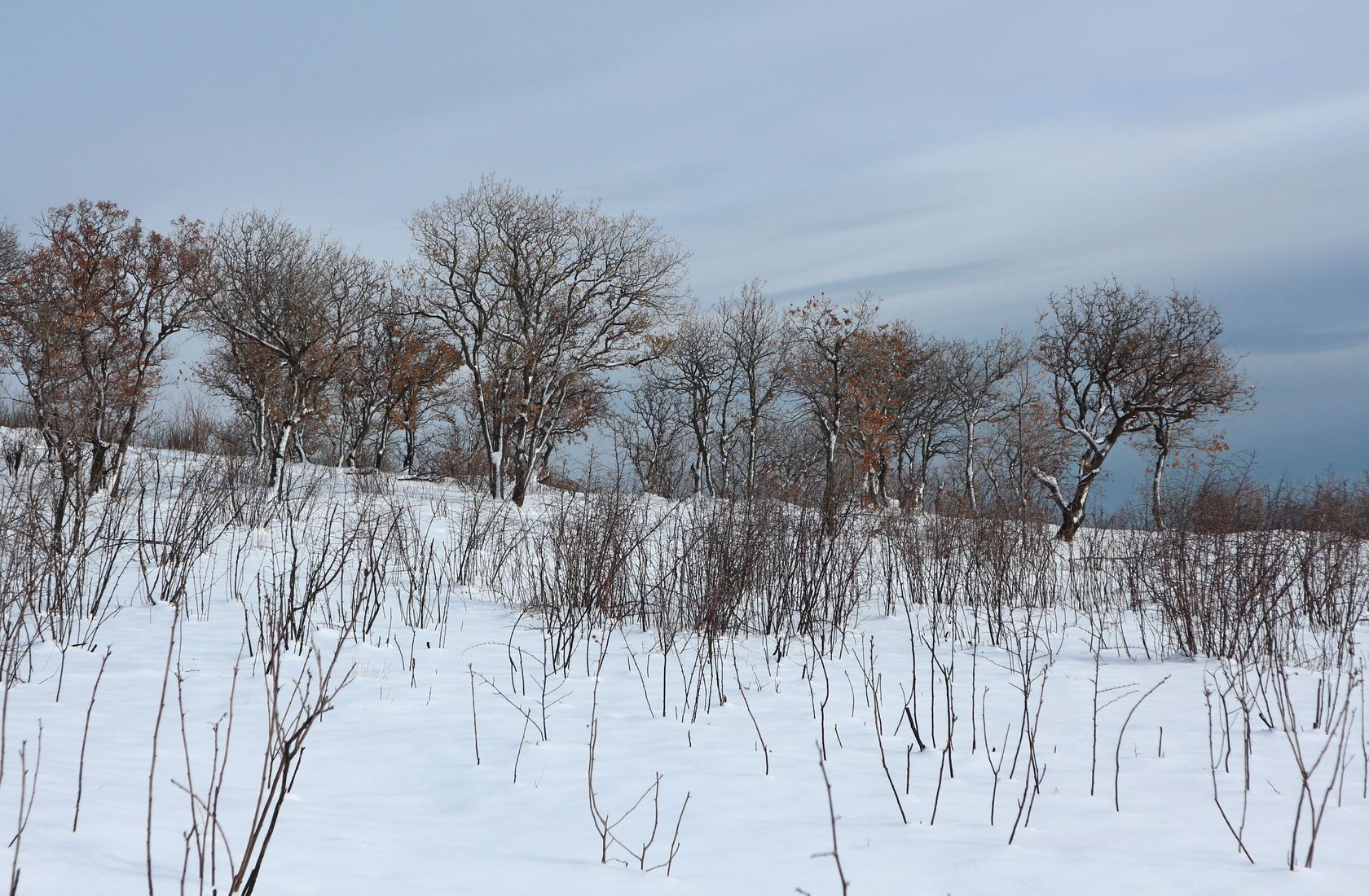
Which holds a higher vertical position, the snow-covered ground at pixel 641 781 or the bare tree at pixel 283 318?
the bare tree at pixel 283 318

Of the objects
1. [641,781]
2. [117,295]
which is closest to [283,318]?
[117,295]

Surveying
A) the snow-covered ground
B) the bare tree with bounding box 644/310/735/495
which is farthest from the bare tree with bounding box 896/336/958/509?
the snow-covered ground

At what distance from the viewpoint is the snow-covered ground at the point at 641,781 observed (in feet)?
7.88

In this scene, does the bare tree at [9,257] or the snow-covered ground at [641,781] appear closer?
the snow-covered ground at [641,781]

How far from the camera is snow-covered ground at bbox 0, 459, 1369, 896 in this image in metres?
2.40

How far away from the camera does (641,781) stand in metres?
3.38

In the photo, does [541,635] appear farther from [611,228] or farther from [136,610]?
[611,228]

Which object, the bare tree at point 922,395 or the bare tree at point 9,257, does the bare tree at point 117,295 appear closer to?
the bare tree at point 9,257

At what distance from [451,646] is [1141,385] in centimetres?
2296

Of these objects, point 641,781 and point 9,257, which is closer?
point 641,781

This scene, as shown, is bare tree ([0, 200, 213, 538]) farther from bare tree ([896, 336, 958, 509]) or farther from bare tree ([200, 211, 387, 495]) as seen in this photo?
bare tree ([896, 336, 958, 509])

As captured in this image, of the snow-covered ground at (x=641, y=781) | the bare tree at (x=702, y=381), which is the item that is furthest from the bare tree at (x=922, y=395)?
the snow-covered ground at (x=641, y=781)

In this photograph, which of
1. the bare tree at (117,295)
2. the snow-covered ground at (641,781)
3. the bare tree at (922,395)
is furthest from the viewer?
the bare tree at (922,395)

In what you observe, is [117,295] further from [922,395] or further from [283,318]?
[922,395]
